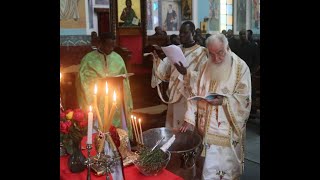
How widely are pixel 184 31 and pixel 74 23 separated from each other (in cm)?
47

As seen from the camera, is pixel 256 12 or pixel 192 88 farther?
pixel 192 88

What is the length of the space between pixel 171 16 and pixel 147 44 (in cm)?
16

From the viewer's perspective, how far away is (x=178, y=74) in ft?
5.73

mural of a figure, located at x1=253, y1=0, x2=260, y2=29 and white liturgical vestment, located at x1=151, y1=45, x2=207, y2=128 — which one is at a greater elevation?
mural of a figure, located at x1=253, y1=0, x2=260, y2=29

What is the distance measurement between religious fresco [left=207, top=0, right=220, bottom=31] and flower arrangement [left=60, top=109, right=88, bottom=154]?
66cm

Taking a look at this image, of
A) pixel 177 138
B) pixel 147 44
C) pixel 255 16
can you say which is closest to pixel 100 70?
pixel 147 44

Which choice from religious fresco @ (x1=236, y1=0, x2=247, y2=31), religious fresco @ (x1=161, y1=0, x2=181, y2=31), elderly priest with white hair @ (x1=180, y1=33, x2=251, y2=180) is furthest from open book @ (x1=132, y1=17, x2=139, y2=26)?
religious fresco @ (x1=236, y1=0, x2=247, y2=31)

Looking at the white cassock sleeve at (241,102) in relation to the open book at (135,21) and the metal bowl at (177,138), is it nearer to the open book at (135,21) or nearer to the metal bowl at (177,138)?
the metal bowl at (177,138)

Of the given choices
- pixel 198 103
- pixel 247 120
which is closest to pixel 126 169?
pixel 198 103

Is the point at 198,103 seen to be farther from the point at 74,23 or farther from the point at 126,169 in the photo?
the point at 74,23

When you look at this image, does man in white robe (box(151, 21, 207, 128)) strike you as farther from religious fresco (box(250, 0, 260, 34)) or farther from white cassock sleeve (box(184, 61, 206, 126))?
religious fresco (box(250, 0, 260, 34))

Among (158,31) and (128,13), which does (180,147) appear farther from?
(128,13)

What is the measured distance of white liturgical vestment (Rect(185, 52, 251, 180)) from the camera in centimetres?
163

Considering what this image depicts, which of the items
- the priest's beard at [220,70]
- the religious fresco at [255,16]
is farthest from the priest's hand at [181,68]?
the religious fresco at [255,16]
